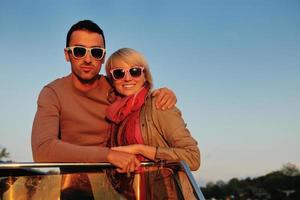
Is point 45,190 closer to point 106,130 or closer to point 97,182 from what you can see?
point 97,182

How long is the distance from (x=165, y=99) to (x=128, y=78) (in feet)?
1.37

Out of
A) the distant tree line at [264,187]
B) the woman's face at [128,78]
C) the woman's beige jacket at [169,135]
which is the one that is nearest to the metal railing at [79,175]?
the woman's beige jacket at [169,135]

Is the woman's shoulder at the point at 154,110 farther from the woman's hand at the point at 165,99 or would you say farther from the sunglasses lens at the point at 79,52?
the sunglasses lens at the point at 79,52

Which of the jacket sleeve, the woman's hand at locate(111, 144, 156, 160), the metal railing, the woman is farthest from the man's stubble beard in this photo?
the metal railing

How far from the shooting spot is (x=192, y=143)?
109 inches

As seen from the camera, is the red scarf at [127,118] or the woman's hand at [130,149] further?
the red scarf at [127,118]

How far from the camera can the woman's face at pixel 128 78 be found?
10.6ft

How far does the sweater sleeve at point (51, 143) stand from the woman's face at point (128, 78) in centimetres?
45

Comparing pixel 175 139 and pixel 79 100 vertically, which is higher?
pixel 79 100

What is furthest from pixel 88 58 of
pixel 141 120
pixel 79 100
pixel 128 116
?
pixel 141 120

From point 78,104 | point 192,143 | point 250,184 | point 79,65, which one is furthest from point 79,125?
point 250,184

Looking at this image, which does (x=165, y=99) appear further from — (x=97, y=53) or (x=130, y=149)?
(x=97, y=53)

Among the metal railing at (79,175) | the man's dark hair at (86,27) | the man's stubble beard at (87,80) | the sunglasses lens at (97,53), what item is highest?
the man's dark hair at (86,27)

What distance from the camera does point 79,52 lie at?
3.40m
